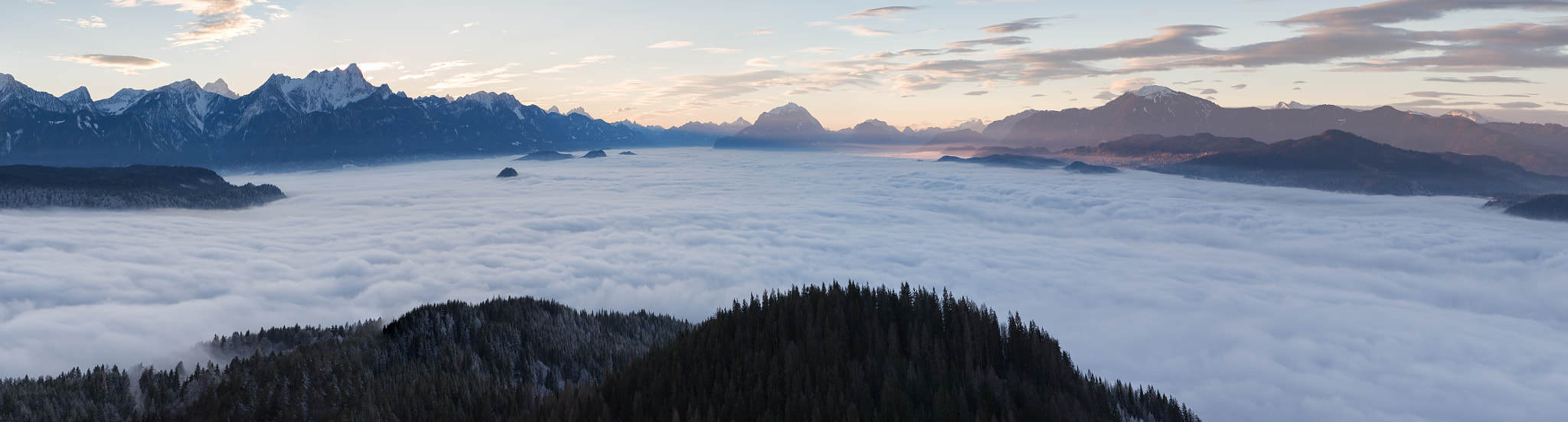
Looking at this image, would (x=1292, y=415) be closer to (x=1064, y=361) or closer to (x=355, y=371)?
(x=1064, y=361)

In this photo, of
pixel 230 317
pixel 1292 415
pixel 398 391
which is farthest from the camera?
pixel 230 317

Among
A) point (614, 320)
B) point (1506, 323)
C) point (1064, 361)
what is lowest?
point (1506, 323)

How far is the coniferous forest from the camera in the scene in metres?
28.1

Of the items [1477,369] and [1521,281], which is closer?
[1477,369]

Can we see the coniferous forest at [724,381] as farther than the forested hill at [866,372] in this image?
Yes

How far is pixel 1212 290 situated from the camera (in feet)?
563

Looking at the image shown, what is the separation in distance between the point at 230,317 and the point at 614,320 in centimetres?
9353

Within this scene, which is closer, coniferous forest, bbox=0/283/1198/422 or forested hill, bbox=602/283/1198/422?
forested hill, bbox=602/283/1198/422

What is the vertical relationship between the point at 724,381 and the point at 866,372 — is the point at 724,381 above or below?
above

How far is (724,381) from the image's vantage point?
31.3 metres

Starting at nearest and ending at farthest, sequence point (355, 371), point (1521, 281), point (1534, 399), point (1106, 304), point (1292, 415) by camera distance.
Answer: point (355, 371) < point (1292, 415) < point (1534, 399) < point (1106, 304) < point (1521, 281)

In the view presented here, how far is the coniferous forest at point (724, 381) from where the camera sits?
A: 92.3 feet

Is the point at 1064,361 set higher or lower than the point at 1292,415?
higher

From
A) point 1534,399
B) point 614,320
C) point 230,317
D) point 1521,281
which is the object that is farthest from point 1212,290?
point 230,317
